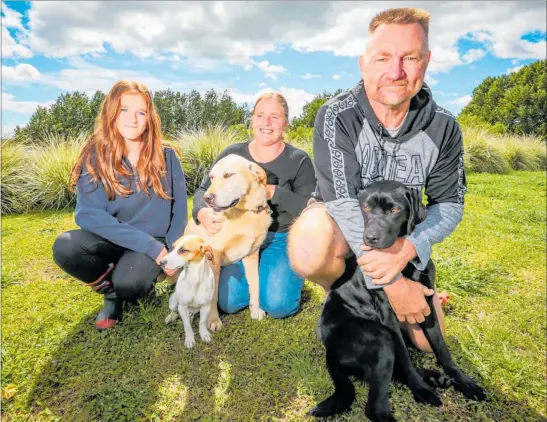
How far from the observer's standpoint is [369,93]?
2.04m

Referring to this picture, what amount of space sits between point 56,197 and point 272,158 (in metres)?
5.04

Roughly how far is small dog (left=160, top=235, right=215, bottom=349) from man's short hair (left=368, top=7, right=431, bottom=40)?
163 cm

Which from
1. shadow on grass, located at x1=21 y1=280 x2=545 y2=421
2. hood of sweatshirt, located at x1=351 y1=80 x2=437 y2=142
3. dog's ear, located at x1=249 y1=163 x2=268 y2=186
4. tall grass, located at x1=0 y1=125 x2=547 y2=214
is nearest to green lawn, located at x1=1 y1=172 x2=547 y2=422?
shadow on grass, located at x1=21 y1=280 x2=545 y2=421

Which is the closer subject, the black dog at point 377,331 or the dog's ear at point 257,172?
the black dog at point 377,331

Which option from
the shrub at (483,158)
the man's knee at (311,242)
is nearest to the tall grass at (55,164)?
the man's knee at (311,242)

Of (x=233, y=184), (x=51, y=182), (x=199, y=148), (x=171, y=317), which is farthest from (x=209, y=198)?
(x=51, y=182)

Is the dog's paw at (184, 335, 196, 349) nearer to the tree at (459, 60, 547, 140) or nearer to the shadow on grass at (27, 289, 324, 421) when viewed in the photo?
the shadow on grass at (27, 289, 324, 421)

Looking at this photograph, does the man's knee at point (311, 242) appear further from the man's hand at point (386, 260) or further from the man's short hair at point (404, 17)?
the man's short hair at point (404, 17)

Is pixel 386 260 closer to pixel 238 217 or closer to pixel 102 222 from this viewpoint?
pixel 238 217

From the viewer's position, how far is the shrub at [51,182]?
21.3 feet

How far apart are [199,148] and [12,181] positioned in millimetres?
3300

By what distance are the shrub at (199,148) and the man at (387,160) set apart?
14.7 feet

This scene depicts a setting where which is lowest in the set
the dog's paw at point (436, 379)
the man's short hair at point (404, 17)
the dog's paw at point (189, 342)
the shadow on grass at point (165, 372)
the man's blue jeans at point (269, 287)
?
the shadow on grass at point (165, 372)

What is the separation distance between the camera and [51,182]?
21.5ft
